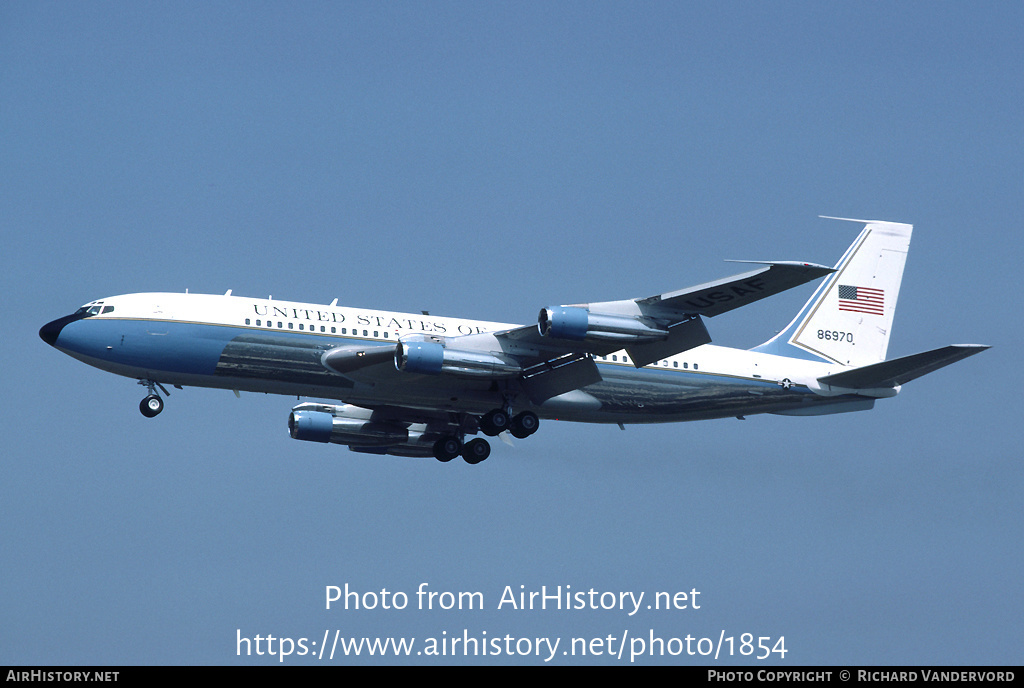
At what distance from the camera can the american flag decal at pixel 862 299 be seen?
5406cm

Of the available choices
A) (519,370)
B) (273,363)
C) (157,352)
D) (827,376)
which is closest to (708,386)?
(827,376)

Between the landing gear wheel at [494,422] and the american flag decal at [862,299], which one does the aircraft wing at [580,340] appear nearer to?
the landing gear wheel at [494,422]

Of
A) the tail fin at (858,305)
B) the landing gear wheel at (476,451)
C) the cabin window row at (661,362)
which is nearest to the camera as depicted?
the cabin window row at (661,362)

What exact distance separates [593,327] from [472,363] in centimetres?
435

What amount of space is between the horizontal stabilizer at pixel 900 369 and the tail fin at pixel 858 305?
2975mm

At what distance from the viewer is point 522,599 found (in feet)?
146

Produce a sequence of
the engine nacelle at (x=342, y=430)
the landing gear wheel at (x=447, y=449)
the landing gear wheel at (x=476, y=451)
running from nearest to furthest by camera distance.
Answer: the landing gear wheel at (x=476, y=451) → the landing gear wheel at (x=447, y=449) → the engine nacelle at (x=342, y=430)

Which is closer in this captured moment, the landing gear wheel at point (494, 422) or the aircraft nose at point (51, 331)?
the aircraft nose at point (51, 331)

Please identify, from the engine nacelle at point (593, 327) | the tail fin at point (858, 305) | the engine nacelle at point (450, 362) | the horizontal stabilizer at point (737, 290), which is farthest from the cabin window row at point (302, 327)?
the tail fin at point (858, 305)

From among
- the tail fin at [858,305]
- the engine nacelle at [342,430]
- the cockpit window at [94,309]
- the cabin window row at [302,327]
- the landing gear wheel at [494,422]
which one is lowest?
the landing gear wheel at [494,422]

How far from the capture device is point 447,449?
50562 mm

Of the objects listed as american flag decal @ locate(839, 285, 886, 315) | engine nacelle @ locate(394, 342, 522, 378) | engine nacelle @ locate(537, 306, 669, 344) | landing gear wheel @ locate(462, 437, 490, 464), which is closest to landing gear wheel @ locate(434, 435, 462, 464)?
landing gear wheel @ locate(462, 437, 490, 464)
